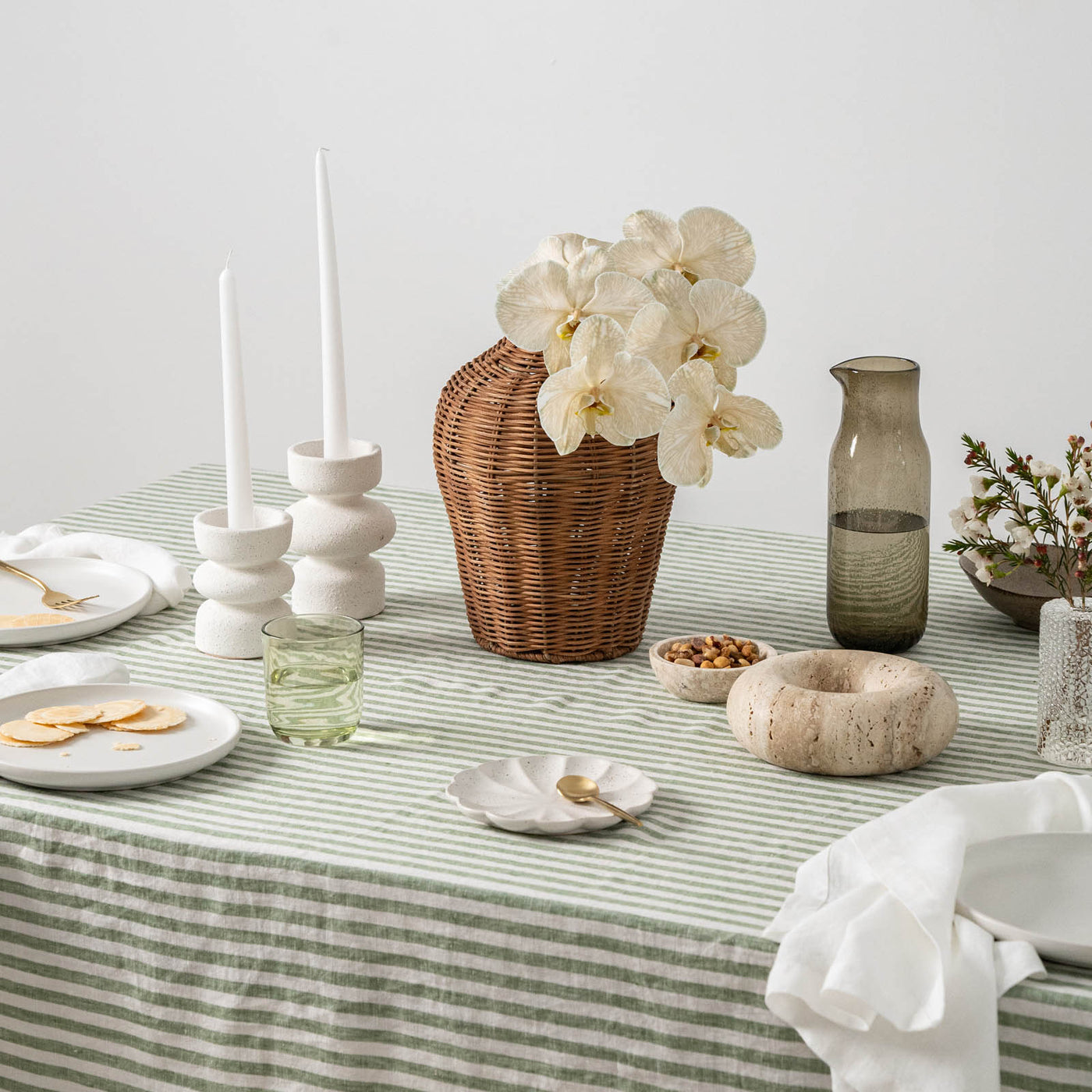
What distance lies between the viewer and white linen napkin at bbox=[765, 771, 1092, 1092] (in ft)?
2.47

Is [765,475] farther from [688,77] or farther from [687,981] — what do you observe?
[687,981]

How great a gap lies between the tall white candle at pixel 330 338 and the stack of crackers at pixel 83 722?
314 millimetres

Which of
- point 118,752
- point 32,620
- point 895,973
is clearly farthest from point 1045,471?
point 32,620

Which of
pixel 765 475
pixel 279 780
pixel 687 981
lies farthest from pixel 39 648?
pixel 765 475

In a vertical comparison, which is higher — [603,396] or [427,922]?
[603,396]

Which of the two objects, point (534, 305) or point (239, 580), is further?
point (239, 580)

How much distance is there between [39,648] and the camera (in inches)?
52.0

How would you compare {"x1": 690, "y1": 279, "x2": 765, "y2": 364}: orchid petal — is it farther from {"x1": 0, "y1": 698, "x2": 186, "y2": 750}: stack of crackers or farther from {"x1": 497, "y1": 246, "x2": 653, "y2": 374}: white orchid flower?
{"x1": 0, "y1": 698, "x2": 186, "y2": 750}: stack of crackers

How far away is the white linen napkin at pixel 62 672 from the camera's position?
3.88ft

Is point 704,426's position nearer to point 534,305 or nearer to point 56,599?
point 534,305

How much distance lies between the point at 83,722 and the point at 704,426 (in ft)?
1.71

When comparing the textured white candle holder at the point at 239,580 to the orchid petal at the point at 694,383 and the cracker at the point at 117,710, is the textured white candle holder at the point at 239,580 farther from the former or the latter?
the orchid petal at the point at 694,383

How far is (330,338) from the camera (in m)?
1.32

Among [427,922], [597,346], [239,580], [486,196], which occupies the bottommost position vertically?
[427,922]
